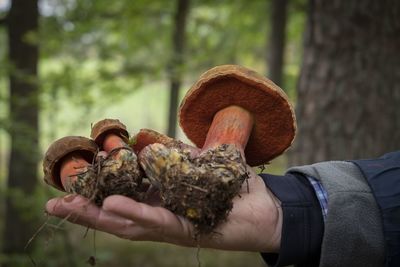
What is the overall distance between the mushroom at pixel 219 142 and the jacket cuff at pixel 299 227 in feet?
0.72

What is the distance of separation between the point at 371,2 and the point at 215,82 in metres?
2.09

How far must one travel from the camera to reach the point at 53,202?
5.90 feet

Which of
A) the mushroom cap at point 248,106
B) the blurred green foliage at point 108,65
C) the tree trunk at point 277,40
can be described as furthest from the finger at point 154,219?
the tree trunk at point 277,40

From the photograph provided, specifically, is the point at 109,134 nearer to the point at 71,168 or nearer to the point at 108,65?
the point at 71,168

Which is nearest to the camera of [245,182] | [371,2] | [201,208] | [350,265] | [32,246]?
[201,208]

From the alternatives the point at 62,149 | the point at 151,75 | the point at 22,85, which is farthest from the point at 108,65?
the point at 62,149

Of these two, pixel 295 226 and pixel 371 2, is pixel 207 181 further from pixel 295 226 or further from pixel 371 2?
pixel 371 2

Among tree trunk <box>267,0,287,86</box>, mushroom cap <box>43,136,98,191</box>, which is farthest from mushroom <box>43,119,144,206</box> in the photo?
tree trunk <box>267,0,287,86</box>

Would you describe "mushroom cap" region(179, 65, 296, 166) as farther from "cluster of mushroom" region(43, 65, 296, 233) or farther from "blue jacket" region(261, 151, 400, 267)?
"blue jacket" region(261, 151, 400, 267)

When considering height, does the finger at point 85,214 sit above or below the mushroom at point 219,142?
below

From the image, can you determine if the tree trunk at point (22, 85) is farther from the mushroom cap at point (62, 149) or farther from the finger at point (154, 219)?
the finger at point (154, 219)

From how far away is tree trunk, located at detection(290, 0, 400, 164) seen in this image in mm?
3637

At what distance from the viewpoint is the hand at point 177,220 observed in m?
1.63

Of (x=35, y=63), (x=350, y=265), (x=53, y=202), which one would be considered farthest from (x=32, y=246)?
(x=350, y=265)
